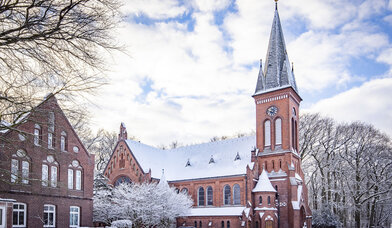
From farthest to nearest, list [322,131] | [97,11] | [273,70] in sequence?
1. [322,131]
2. [273,70]
3. [97,11]

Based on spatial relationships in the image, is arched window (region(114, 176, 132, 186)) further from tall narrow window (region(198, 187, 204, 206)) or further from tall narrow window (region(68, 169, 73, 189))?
tall narrow window (region(68, 169, 73, 189))

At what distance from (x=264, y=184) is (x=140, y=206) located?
12736mm

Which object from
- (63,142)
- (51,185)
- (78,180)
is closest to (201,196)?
(78,180)

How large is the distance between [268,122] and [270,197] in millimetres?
8414

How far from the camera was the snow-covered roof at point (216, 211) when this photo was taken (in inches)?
1463

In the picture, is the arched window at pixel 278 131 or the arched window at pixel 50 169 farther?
the arched window at pixel 278 131

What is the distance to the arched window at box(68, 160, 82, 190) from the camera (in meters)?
30.4

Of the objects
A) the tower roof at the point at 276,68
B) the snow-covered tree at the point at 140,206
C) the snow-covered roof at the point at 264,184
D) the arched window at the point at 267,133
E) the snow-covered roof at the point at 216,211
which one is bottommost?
the snow-covered roof at the point at 216,211

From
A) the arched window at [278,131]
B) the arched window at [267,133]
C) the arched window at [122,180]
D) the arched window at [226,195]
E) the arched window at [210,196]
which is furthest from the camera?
the arched window at [122,180]

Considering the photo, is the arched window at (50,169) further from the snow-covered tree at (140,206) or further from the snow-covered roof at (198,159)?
the snow-covered roof at (198,159)

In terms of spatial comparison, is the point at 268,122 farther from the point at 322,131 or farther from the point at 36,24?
the point at 36,24

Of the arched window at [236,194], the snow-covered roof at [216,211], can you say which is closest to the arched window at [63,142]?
the snow-covered roof at [216,211]

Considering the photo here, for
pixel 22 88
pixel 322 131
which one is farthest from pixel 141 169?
pixel 22 88

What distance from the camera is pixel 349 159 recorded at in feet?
151
